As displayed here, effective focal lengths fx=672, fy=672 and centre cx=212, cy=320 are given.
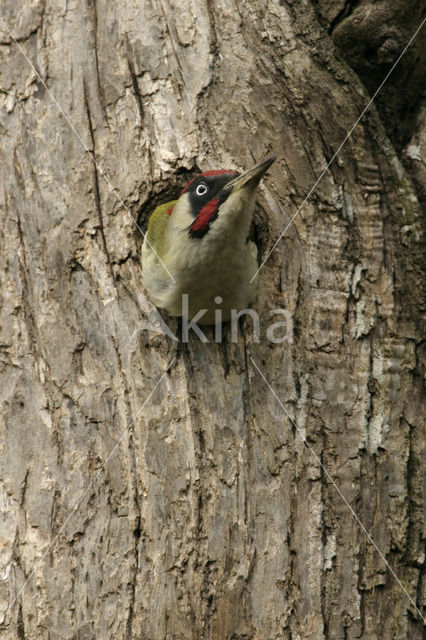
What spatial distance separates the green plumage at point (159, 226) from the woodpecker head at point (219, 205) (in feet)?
0.50

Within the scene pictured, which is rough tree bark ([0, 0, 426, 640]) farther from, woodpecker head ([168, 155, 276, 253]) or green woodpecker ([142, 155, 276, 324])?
woodpecker head ([168, 155, 276, 253])

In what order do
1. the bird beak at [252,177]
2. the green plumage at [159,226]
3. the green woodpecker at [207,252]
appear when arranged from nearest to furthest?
the bird beak at [252,177], the green woodpecker at [207,252], the green plumage at [159,226]

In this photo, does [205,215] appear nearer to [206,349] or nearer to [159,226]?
[159,226]

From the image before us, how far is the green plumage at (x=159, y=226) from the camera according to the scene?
4.00 metres

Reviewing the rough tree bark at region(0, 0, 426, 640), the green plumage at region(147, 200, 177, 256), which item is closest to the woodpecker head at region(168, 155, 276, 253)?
the green plumage at region(147, 200, 177, 256)

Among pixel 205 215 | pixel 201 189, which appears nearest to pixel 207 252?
pixel 205 215

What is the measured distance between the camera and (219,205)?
375cm

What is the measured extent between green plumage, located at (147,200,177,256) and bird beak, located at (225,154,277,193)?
522 mm

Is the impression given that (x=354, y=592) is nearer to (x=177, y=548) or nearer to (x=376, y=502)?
(x=376, y=502)

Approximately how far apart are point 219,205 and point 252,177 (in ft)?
0.82

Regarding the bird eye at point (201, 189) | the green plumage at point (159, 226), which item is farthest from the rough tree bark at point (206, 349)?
the bird eye at point (201, 189)

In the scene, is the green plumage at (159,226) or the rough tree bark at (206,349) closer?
the rough tree bark at (206,349)

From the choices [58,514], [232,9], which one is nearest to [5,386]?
[58,514]

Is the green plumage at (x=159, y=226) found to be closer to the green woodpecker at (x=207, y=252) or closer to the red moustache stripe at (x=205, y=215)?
the green woodpecker at (x=207, y=252)
